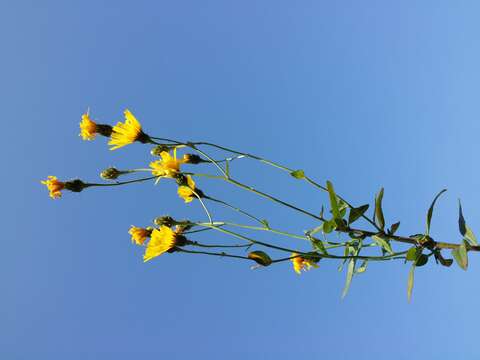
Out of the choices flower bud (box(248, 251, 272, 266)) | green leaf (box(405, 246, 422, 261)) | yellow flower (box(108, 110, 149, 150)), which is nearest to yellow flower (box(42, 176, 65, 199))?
yellow flower (box(108, 110, 149, 150))

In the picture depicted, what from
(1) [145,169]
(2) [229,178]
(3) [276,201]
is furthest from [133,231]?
(3) [276,201]

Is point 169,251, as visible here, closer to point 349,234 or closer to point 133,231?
point 133,231

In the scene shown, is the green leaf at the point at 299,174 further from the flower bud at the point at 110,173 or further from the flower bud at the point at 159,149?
the flower bud at the point at 110,173

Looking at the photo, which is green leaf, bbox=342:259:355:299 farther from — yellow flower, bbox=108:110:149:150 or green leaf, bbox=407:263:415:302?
yellow flower, bbox=108:110:149:150

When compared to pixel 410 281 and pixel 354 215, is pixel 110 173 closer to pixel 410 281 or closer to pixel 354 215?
pixel 354 215

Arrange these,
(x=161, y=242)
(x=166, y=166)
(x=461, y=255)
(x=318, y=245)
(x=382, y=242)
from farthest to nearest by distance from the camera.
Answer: (x=166, y=166), (x=161, y=242), (x=318, y=245), (x=382, y=242), (x=461, y=255)

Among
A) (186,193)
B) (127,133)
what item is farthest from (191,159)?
(127,133)
